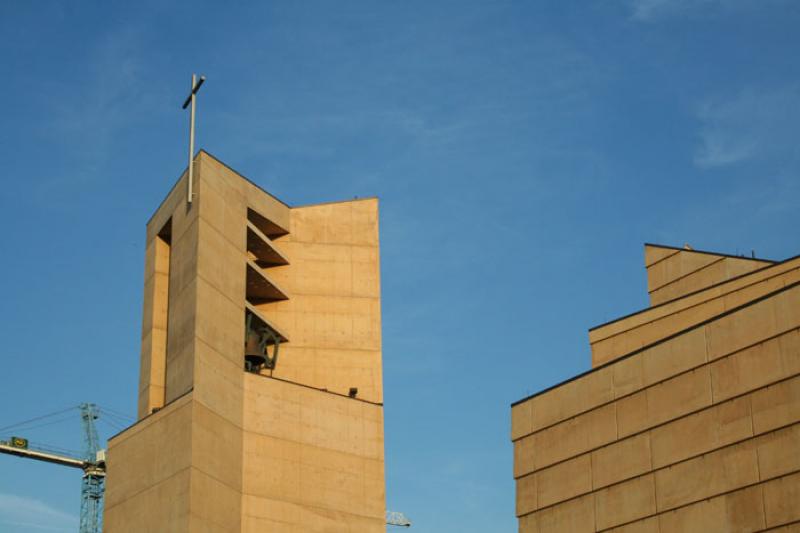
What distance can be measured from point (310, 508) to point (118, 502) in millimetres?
10531

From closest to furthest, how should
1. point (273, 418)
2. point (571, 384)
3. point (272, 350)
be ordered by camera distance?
point (571, 384) → point (273, 418) → point (272, 350)

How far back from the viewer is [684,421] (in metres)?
62.9

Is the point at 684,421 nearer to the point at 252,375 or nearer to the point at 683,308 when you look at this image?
the point at 683,308

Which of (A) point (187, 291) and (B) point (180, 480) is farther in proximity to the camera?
(A) point (187, 291)

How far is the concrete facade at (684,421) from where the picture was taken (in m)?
57.8

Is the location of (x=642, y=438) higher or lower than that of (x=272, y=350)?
lower

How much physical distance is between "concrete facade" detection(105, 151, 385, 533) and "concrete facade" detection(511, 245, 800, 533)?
36.2 feet

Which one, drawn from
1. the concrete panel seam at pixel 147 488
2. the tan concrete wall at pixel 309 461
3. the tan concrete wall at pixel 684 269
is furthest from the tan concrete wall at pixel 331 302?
the tan concrete wall at pixel 684 269

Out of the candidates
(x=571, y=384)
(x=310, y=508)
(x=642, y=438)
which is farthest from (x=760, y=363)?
(x=310, y=508)

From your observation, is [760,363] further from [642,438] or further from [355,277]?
[355,277]

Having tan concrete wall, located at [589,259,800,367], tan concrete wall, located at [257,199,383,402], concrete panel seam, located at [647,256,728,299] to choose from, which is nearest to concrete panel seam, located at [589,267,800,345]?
tan concrete wall, located at [589,259,800,367]

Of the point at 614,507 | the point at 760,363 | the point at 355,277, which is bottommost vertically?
the point at 614,507

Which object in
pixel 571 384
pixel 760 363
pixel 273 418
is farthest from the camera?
pixel 273 418

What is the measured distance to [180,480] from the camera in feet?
225
